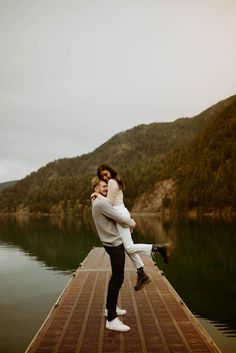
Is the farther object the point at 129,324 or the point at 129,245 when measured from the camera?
the point at 129,324

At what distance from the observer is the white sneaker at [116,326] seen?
8492 millimetres

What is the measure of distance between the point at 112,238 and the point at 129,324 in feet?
6.54

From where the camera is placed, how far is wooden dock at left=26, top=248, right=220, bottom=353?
753 centimetres

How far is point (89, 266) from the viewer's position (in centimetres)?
1878

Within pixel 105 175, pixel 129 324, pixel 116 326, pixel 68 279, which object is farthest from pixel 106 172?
pixel 68 279

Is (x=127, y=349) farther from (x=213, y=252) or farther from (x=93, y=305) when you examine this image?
(x=213, y=252)

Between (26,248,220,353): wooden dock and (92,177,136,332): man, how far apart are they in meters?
0.28

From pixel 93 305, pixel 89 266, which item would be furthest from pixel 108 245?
pixel 89 266

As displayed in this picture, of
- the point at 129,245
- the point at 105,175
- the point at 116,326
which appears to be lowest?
the point at 116,326

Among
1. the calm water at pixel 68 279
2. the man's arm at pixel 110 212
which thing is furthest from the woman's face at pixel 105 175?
the calm water at pixel 68 279

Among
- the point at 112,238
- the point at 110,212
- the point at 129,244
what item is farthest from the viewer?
the point at 129,244

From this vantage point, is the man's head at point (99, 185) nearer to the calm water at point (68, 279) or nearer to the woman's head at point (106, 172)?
the woman's head at point (106, 172)

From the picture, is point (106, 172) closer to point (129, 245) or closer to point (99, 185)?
point (99, 185)

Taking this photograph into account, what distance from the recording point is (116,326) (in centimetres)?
855
